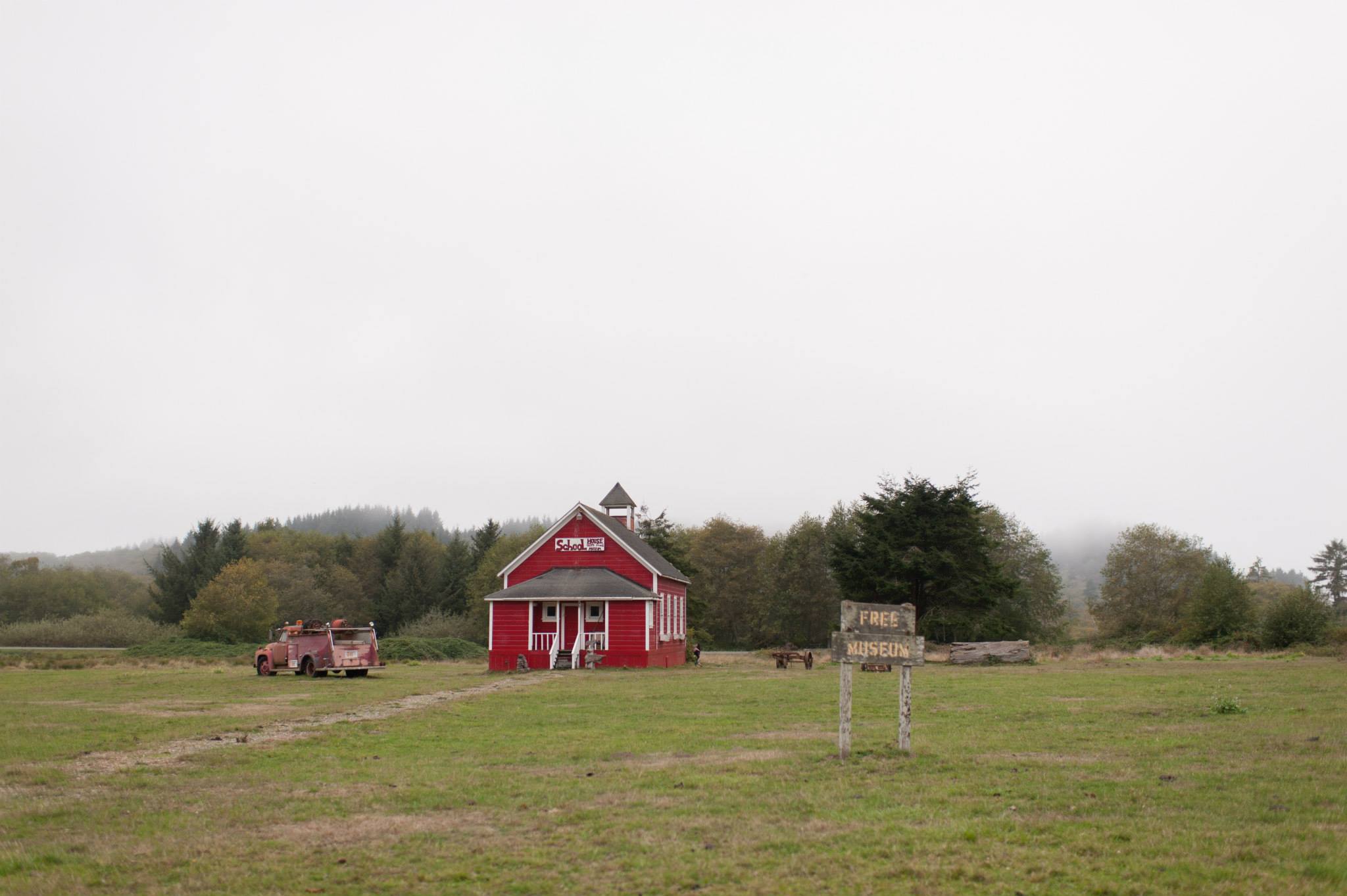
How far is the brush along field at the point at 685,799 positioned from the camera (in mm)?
6930

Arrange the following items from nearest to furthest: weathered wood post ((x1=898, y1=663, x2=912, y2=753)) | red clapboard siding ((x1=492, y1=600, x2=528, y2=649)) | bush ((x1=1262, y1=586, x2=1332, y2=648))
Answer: weathered wood post ((x1=898, y1=663, x2=912, y2=753)) → red clapboard siding ((x1=492, y1=600, x2=528, y2=649)) → bush ((x1=1262, y1=586, x2=1332, y2=648))

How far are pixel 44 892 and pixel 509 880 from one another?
3019 mm

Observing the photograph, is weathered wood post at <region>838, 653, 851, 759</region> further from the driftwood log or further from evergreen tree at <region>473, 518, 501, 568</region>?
evergreen tree at <region>473, 518, 501, 568</region>

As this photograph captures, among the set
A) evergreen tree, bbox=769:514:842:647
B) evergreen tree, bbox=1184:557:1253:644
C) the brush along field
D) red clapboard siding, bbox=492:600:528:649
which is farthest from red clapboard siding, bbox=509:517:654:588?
evergreen tree, bbox=769:514:842:647

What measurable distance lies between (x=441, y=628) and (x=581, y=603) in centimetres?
3133

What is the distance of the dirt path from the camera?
40.2 ft

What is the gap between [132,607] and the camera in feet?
309

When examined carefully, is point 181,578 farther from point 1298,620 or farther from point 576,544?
point 1298,620

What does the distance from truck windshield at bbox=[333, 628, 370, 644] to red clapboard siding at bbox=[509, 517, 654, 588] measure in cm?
1073

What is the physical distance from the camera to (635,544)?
45.4 m

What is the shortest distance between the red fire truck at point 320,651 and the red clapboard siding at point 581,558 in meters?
10.6

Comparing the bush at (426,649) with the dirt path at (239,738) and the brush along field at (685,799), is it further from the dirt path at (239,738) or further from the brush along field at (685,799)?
the brush along field at (685,799)

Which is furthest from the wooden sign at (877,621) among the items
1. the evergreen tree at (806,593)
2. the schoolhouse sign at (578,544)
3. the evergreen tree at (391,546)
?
the evergreen tree at (391,546)

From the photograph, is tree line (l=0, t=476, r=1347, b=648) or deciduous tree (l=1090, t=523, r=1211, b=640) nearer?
tree line (l=0, t=476, r=1347, b=648)
